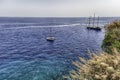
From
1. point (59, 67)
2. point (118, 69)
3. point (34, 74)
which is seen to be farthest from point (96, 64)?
point (59, 67)

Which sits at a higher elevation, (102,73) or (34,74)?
(102,73)

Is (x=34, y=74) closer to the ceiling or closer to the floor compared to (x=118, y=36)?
closer to the floor

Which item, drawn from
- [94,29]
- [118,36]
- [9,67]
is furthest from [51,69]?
[94,29]

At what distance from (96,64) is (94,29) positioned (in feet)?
375

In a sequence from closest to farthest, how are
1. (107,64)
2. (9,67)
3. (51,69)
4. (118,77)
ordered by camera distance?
(118,77) < (107,64) < (51,69) < (9,67)

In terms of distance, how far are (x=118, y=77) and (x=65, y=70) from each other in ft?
79.7

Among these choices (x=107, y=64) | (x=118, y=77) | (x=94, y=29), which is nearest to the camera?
(x=118, y=77)

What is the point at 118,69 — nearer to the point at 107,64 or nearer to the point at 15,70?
the point at 107,64

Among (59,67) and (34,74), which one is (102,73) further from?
(59,67)

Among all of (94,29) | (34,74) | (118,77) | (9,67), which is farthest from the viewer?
(94,29)

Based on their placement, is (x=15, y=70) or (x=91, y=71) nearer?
(x=91, y=71)

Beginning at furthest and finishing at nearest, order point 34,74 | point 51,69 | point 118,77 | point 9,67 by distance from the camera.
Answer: point 9,67 → point 51,69 → point 34,74 → point 118,77

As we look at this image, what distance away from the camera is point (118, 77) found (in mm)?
10156

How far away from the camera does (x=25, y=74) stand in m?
32.7
